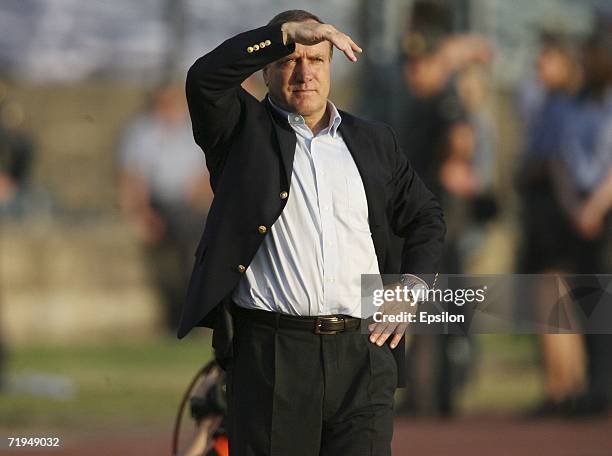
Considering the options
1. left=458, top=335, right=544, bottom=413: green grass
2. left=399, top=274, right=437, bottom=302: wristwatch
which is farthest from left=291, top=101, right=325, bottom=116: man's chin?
left=458, top=335, right=544, bottom=413: green grass

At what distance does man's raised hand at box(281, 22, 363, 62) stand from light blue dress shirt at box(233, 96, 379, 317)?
35cm

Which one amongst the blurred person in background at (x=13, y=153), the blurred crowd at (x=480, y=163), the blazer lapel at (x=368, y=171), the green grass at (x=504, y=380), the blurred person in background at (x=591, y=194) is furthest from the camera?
the blurred person in background at (x=13, y=153)

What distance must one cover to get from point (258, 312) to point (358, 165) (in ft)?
1.80

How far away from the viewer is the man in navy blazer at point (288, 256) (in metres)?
4.12

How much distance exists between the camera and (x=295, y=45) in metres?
4.08

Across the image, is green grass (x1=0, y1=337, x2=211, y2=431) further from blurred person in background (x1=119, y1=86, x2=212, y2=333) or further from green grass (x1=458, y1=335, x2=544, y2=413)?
green grass (x1=458, y1=335, x2=544, y2=413)

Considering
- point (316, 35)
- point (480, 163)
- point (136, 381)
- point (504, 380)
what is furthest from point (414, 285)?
point (136, 381)

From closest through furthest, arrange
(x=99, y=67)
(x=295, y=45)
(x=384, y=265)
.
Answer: (x=295, y=45)
(x=384, y=265)
(x=99, y=67)

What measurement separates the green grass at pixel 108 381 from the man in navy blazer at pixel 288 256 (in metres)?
5.12

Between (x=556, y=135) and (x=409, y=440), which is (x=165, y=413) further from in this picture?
(x=556, y=135)

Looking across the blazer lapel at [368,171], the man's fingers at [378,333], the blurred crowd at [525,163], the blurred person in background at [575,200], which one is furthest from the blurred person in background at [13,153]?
the man's fingers at [378,333]

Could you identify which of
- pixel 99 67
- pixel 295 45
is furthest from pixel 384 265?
pixel 99 67

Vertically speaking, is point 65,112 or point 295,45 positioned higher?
point 65,112

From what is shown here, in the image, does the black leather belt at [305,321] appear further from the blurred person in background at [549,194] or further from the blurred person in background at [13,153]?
the blurred person in background at [13,153]
